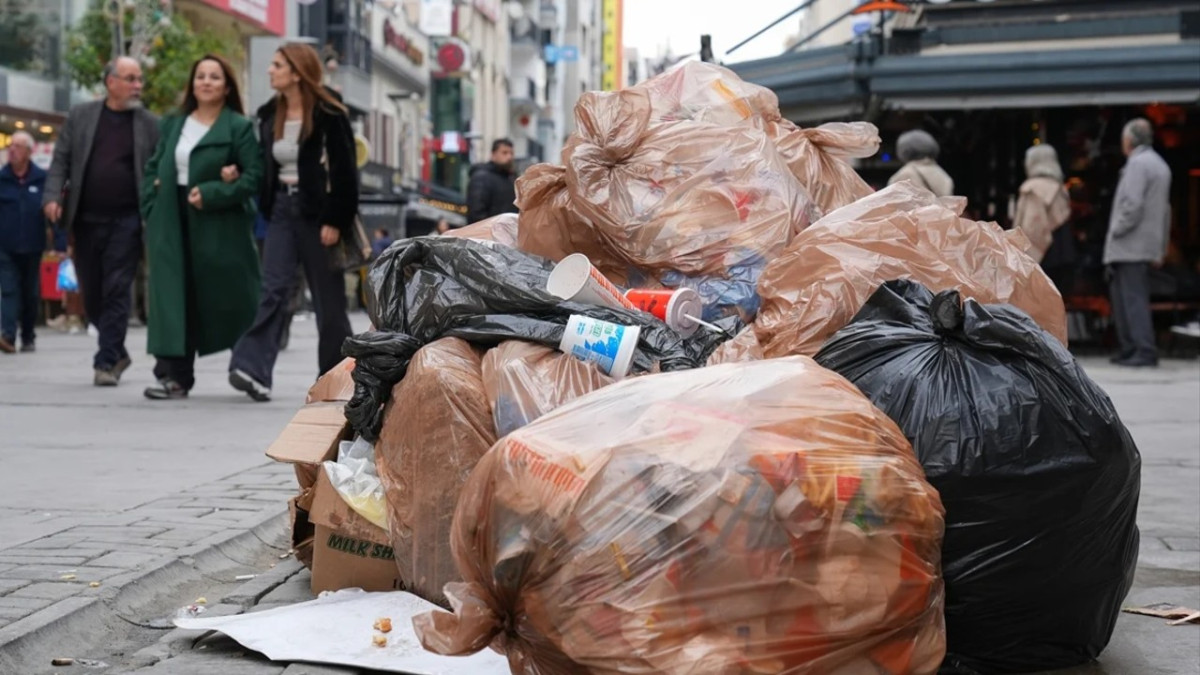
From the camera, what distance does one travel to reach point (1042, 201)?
12.3 m

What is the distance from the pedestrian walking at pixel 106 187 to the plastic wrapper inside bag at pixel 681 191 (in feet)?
16.1

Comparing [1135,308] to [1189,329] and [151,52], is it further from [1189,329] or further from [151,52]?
[151,52]

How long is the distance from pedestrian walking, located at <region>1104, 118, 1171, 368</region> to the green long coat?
6.43 metres

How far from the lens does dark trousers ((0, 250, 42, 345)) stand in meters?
13.2

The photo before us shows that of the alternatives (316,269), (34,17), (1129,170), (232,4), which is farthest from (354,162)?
(232,4)

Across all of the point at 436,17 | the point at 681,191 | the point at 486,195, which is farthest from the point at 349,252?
the point at 436,17

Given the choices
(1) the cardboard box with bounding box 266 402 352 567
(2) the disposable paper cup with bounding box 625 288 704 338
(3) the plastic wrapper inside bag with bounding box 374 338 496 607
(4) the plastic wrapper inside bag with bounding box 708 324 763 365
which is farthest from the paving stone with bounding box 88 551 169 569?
(4) the plastic wrapper inside bag with bounding box 708 324 763 365

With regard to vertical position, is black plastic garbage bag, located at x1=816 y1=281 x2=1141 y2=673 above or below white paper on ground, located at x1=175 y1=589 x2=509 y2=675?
above

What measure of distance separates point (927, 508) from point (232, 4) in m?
29.1

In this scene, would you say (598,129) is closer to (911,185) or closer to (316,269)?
(911,185)

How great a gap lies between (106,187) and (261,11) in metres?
24.3

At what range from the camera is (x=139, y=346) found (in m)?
14.4

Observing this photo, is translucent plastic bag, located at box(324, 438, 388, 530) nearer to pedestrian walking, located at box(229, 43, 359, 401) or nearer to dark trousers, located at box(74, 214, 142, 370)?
pedestrian walking, located at box(229, 43, 359, 401)

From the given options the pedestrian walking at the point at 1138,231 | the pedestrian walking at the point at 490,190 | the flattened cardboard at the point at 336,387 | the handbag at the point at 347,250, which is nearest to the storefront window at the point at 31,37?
the pedestrian walking at the point at 490,190
